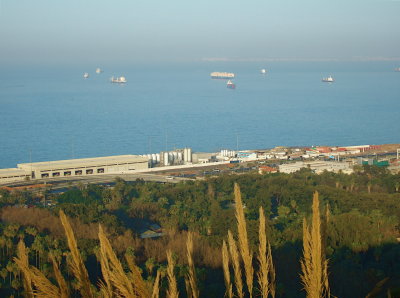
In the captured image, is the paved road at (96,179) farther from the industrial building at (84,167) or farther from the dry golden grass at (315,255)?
the dry golden grass at (315,255)

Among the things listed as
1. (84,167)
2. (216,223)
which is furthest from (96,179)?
(216,223)

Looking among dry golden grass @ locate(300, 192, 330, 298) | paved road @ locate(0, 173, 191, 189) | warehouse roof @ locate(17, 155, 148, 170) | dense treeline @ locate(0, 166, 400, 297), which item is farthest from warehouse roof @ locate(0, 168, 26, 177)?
dry golden grass @ locate(300, 192, 330, 298)

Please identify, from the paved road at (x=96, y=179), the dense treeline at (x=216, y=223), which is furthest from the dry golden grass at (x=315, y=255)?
the paved road at (x=96, y=179)

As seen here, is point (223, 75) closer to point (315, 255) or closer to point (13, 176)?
point (13, 176)

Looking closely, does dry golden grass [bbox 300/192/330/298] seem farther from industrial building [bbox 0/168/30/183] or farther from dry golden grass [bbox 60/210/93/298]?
industrial building [bbox 0/168/30/183]

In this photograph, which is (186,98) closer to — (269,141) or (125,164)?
(269,141)

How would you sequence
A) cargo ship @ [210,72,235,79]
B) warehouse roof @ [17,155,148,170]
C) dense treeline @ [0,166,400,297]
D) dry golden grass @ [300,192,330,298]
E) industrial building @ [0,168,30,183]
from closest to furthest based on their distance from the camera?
dry golden grass @ [300,192,330,298] → dense treeline @ [0,166,400,297] → industrial building @ [0,168,30,183] → warehouse roof @ [17,155,148,170] → cargo ship @ [210,72,235,79]
